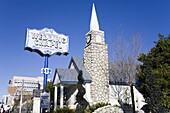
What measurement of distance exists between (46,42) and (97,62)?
5.70m

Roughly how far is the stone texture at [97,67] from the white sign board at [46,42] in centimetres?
277

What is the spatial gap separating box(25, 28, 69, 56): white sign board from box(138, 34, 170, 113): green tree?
299 inches

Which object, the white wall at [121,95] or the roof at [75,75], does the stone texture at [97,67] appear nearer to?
the roof at [75,75]

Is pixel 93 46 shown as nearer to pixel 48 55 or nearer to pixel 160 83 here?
pixel 48 55

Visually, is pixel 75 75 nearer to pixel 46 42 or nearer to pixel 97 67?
pixel 97 67

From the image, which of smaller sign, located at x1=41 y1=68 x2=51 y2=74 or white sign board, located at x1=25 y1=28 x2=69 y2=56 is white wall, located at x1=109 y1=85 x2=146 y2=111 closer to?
white sign board, located at x1=25 y1=28 x2=69 y2=56

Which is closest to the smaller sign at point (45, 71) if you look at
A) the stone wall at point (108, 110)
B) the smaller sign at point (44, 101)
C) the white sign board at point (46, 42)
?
the white sign board at point (46, 42)

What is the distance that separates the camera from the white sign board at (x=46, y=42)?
17766mm

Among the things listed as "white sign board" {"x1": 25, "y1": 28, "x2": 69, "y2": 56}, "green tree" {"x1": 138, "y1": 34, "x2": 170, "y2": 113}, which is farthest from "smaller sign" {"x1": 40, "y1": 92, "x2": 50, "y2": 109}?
"green tree" {"x1": 138, "y1": 34, "x2": 170, "y2": 113}

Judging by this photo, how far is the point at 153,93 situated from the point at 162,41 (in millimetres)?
5890

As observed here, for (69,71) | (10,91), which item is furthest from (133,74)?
(10,91)

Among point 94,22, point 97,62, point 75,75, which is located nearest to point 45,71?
point 75,75

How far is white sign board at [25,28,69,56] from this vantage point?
1777cm

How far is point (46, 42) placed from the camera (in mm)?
18531
